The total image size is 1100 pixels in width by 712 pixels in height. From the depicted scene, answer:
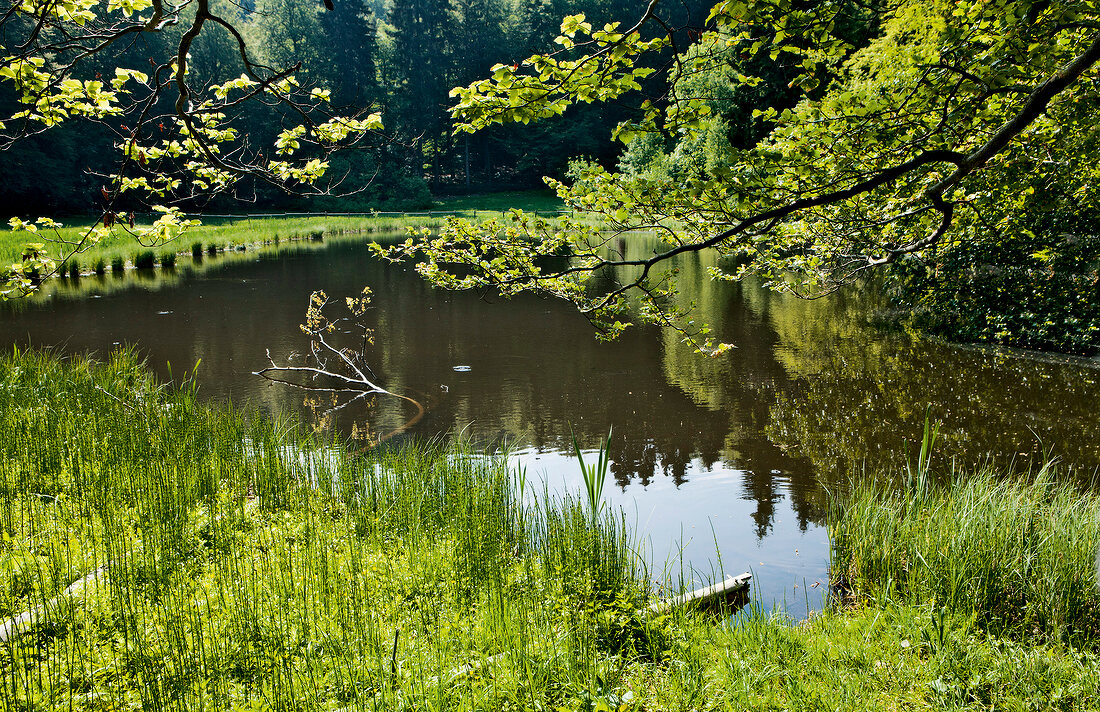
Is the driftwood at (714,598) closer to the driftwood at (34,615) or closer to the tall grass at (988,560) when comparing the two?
the tall grass at (988,560)

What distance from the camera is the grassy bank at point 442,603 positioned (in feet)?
9.73

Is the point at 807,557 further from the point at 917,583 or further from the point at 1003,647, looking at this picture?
the point at 1003,647

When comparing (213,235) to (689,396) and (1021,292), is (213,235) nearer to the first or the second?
(689,396)

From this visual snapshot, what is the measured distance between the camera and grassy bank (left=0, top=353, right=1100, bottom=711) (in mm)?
2967

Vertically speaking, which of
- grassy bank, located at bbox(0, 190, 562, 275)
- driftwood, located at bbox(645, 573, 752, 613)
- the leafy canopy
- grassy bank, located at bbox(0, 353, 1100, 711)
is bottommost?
driftwood, located at bbox(645, 573, 752, 613)

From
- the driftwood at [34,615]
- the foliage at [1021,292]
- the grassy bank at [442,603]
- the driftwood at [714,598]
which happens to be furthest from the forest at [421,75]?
the driftwood at [714,598]

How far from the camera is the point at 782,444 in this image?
7.70 meters

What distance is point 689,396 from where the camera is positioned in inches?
380

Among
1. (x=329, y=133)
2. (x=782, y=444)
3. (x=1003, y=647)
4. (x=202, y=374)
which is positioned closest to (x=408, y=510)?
(x=329, y=133)

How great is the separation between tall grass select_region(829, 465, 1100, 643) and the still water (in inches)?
21.3

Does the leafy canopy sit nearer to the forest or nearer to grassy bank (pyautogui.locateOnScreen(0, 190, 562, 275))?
grassy bank (pyautogui.locateOnScreen(0, 190, 562, 275))

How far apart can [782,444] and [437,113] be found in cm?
6380

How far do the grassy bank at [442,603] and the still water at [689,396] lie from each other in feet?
2.73

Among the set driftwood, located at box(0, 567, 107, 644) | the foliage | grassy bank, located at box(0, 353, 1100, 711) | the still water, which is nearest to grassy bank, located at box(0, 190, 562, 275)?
the still water
